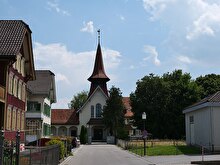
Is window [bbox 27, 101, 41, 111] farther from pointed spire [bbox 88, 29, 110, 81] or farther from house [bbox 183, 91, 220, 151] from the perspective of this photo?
pointed spire [bbox 88, 29, 110, 81]

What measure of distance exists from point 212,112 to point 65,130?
53.1 meters

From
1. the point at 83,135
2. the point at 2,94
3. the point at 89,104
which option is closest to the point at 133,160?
the point at 2,94

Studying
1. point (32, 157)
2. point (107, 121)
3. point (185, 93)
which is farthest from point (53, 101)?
point (32, 157)

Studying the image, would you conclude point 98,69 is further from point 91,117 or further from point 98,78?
point 91,117

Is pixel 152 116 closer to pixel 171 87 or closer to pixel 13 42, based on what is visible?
pixel 171 87

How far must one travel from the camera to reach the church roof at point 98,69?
→ 8696 centimetres

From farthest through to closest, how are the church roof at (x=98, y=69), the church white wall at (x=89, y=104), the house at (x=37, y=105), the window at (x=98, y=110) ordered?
the church roof at (x=98, y=69) → the window at (x=98, y=110) → the church white wall at (x=89, y=104) → the house at (x=37, y=105)

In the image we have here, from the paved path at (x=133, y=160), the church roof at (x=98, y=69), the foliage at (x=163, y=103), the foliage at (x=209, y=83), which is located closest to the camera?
the paved path at (x=133, y=160)

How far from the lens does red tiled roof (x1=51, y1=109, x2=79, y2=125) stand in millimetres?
84875

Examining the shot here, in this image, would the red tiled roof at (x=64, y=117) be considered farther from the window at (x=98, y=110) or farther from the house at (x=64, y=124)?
the window at (x=98, y=110)

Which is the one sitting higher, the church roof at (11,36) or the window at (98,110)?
the church roof at (11,36)

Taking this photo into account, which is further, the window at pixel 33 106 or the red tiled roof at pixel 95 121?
the red tiled roof at pixel 95 121

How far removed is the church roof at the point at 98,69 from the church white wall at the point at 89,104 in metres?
3.70

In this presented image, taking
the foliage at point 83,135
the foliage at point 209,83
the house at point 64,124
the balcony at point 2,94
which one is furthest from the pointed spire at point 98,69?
the balcony at point 2,94
